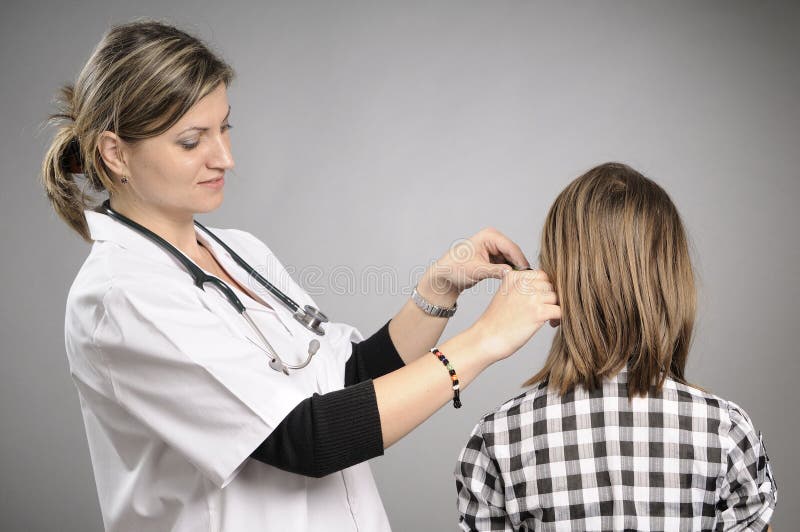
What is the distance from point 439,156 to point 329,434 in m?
2.26

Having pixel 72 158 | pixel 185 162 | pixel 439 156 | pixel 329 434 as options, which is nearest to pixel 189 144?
pixel 185 162

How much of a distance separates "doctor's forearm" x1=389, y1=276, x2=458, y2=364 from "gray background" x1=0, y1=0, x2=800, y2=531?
1.58 metres

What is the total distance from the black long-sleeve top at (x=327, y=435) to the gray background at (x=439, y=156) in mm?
2155

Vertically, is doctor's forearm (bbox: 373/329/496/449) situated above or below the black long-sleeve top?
above

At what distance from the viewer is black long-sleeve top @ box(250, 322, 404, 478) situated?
1.26m

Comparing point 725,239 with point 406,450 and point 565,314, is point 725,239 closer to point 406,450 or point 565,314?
point 406,450

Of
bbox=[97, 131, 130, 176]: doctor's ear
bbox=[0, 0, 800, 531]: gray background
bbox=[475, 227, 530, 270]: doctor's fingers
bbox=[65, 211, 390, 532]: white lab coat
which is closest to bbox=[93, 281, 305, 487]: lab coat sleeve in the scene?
bbox=[65, 211, 390, 532]: white lab coat

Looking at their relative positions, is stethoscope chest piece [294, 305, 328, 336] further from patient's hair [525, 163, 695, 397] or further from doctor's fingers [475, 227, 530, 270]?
patient's hair [525, 163, 695, 397]

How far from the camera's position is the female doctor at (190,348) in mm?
1281

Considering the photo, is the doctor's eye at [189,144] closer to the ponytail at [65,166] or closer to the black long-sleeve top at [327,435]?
the ponytail at [65,166]

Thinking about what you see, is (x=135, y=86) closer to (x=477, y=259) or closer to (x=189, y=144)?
(x=189, y=144)

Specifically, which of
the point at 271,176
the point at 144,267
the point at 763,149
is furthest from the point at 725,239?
the point at 144,267

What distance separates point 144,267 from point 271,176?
206cm

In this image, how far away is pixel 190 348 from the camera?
128cm
